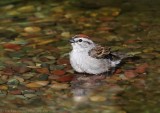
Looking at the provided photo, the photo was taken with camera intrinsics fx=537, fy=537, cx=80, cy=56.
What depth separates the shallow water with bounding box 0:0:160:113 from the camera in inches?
327

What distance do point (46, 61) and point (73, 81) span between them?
96 centimetres

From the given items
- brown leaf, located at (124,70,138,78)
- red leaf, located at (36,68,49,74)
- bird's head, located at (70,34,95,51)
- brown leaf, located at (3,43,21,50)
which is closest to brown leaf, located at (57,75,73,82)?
red leaf, located at (36,68,49,74)

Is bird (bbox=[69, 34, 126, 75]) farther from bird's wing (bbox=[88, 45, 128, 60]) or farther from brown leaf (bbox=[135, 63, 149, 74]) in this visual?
brown leaf (bbox=[135, 63, 149, 74])

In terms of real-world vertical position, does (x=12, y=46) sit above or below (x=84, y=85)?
above

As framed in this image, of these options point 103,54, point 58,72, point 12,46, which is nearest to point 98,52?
point 103,54

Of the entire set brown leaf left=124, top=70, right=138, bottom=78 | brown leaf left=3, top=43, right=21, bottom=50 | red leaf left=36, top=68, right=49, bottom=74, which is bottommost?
brown leaf left=124, top=70, right=138, bottom=78

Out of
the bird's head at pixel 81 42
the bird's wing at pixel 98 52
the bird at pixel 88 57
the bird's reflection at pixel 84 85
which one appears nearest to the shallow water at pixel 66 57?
the bird's reflection at pixel 84 85

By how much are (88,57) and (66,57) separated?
3.30ft

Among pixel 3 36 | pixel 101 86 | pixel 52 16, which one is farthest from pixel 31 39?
pixel 101 86

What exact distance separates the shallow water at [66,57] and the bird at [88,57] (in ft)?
0.58

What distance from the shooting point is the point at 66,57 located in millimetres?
10109

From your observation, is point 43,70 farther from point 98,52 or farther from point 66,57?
point 98,52

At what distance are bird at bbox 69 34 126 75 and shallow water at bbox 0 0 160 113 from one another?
0.58 feet

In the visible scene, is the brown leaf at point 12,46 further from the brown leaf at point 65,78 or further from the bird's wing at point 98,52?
the bird's wing at point 98,52
